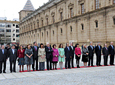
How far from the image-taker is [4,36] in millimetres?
92625

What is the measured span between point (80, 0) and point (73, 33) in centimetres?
654

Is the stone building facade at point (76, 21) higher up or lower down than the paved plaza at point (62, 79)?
higher up

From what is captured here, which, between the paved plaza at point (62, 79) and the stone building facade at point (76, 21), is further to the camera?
the stone building facade at point (76, 21)

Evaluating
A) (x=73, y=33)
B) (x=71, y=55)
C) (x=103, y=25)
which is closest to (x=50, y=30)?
(x=73, y=33)

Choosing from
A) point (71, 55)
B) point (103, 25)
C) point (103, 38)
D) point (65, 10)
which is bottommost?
point (71, 55)

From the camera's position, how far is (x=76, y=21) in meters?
33.2

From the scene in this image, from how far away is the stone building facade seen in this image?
84.9ft

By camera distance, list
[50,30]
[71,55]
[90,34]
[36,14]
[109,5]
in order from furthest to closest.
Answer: [36,14]
[50,30]
[90,34]
[109,5]
[71,55]

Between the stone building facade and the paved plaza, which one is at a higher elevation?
the stone building facade

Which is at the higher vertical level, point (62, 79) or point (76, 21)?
point (76, 21)

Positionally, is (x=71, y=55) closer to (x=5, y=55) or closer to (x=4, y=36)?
(x=5, y=55)

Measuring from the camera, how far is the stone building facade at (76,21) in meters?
25.9

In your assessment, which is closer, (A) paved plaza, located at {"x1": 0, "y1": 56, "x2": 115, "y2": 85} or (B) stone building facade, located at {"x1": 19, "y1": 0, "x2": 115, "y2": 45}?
(A) paved plaza, located at {"x1": 0, "y1": 56, "x2": 115, "y2": 85}

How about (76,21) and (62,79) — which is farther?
(76,21)
